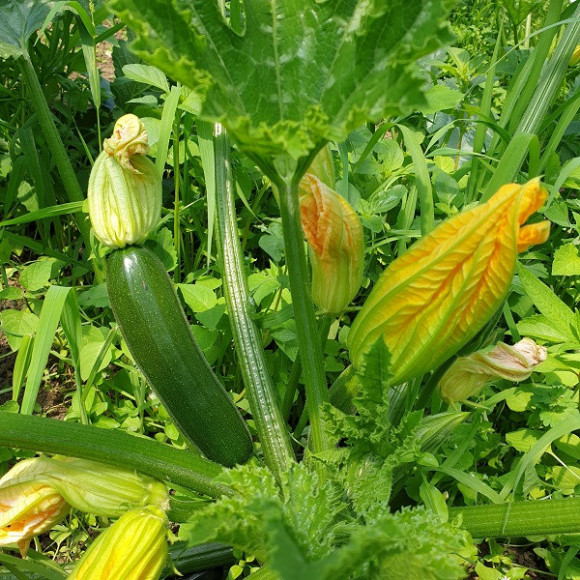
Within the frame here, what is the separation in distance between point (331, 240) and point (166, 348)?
48 centimetres

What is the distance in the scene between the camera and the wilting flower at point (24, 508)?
1.36 metres

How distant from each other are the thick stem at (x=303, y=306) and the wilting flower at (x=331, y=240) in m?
0.13

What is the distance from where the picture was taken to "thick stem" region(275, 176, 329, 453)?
1.10m

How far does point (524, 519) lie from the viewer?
126 cm

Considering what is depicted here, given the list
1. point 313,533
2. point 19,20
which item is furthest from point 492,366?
point 19,20

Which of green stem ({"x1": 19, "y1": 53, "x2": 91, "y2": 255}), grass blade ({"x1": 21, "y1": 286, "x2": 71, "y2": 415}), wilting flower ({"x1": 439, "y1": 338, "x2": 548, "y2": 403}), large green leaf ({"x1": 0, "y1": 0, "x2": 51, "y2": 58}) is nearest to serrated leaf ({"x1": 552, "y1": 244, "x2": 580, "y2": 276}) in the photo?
wilting flower ({"x1": 439, "y1": 338, "x2": 548, "y2": 403})

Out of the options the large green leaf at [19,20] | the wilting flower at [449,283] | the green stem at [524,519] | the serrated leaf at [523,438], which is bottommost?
the serrated leaf at [523,438]

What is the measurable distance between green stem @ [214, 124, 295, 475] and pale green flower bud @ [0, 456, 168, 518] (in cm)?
27

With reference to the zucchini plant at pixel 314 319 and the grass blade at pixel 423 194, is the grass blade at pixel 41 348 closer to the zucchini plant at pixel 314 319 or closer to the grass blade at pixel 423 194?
the zucchini plant at pixel 314 319

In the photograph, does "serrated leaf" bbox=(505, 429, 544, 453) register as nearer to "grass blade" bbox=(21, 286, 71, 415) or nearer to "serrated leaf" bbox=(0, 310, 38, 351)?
"grass blade" bbox=(21, 286, 71, 415)

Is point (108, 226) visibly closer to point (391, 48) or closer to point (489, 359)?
point (391, 48)

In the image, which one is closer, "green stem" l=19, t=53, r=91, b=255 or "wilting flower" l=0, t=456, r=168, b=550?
"wilting flower" l=0, t=456, r=168, b=550

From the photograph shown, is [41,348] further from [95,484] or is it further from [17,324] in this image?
[17,324]

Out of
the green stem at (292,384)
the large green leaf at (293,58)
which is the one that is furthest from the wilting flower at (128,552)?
the large green leaf at (293,58)
